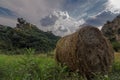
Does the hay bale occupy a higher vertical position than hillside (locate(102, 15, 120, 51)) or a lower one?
lower

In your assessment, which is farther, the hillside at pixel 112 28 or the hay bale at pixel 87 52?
the hillside at pixel 112 28

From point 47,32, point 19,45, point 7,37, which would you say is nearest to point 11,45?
point 19,45

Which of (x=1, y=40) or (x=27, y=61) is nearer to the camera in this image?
(x=27, y=61)

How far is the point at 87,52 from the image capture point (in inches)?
570

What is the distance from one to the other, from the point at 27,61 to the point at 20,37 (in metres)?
52.3

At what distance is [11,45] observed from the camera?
53250mm

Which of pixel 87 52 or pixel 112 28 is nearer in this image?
pixel 87 52

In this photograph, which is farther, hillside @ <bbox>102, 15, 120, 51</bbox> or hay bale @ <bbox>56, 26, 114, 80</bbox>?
hillside @ <bbox>102, 15, 120, 51</bbox>

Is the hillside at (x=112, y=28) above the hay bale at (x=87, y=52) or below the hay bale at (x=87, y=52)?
above

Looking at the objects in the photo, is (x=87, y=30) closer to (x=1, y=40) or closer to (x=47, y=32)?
(x=1, y=40)

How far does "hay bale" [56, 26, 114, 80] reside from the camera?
13977 mm

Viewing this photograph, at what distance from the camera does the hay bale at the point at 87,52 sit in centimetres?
1398

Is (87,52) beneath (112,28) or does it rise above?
beneath

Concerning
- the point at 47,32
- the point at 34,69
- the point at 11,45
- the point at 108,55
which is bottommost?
the point at 34,69
